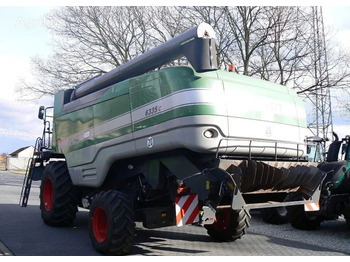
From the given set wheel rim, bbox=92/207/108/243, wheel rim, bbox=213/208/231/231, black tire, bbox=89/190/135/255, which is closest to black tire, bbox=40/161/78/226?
wheel rim, bbox=92/207/108/243

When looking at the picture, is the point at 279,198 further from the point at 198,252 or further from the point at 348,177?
the point at 348,177

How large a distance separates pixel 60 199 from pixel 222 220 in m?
3.18

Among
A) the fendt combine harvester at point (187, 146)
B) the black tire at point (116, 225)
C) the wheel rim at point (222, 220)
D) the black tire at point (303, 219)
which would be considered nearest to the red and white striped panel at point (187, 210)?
the fendt combine harvester at point (187, 146)

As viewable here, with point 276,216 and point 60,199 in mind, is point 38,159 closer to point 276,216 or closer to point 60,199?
point 60,199

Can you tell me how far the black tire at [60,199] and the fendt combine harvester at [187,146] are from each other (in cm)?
82

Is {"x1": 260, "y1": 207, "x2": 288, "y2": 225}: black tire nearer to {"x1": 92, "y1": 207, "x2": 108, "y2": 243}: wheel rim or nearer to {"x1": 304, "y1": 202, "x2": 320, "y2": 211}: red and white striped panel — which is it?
{"x1": 304, "y1": 202, "x2": 320, "y2": 211}: red and white striped panel

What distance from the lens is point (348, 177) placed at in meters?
8.16

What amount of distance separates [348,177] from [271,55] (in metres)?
11.1

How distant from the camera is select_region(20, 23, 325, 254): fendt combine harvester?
5.41 meters

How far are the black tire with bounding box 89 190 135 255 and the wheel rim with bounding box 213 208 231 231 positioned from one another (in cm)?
185

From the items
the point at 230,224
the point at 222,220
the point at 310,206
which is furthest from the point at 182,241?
the point at 310,206

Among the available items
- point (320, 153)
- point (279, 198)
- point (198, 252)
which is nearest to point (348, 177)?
point (320, 153)

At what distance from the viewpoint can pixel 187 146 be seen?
539 cm

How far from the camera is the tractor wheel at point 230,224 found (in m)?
7.13
